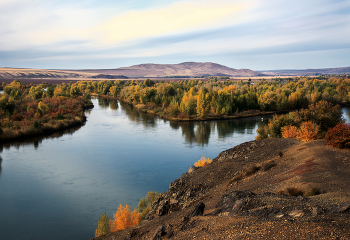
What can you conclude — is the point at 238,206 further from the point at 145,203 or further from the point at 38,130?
the point at 38,130

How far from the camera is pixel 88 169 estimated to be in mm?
33406

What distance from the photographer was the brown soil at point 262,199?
8.78 metres

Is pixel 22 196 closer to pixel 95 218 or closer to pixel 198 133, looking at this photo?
pixel 95 218

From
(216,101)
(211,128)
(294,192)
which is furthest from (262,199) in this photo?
(216,101)

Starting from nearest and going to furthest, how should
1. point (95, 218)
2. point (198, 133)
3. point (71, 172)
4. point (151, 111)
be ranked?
point (95, 218), point (71, 172), point (198, 133), point (151, 111)

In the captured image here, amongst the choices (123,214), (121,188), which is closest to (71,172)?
(121,188)

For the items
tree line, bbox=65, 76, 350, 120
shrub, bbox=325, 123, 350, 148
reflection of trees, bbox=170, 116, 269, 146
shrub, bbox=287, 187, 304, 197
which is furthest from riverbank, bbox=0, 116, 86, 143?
shrub, bbox=325, 123, 350, 148

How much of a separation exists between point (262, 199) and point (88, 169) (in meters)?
26.4

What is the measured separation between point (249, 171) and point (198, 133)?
3361 centimetres

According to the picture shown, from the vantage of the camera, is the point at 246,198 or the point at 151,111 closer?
the point at 246,198

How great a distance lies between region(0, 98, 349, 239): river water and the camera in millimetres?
22172

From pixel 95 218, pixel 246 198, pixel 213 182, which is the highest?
pixel 246 198

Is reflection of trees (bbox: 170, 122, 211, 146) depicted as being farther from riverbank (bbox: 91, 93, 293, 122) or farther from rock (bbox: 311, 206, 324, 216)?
rock (bbox: 311, 206, 324, 216)

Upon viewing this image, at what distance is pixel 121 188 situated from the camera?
90.9 feet
